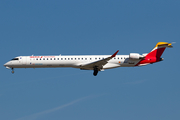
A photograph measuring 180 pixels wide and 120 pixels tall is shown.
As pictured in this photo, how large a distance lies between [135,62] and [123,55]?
200 cm

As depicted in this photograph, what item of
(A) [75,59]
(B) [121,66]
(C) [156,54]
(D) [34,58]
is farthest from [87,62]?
(C) [156,54]

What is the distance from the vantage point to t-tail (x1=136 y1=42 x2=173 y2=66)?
37.8 metres

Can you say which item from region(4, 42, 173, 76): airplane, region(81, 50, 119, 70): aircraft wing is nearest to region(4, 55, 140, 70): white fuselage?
region(4, 42, 173, 76): airplane

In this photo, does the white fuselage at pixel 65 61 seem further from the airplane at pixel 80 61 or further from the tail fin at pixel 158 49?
the tail fin at pixel 158 49

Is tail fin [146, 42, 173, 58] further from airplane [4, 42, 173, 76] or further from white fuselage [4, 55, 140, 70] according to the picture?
white fuselage [4, 55, 140, 70]

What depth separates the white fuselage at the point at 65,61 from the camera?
1443 inches

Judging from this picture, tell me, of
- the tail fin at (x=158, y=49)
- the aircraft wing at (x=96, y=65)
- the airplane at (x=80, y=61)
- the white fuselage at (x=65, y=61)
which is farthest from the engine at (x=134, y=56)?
the aircraft wing at (x=96, y=65)

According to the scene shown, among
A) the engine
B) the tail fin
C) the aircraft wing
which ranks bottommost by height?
the aircraft wing

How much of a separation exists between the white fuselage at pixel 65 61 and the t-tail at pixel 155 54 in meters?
1.36

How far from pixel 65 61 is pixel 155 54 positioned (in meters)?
13.3

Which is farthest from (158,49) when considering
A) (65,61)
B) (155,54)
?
(65,61)

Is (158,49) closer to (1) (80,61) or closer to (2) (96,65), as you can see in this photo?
(2) (96,65)

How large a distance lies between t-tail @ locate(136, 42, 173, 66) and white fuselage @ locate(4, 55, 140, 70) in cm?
136

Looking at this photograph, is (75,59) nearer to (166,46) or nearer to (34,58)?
(34,58)
